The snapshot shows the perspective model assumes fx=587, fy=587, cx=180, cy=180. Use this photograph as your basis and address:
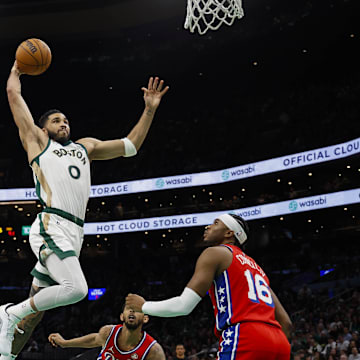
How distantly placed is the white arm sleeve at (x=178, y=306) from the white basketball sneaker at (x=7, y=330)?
4.31 ft

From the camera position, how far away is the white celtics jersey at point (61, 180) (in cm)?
502

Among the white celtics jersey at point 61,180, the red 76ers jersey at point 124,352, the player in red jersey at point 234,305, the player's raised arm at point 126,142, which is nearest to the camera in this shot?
the player in red jersey at point 234,305

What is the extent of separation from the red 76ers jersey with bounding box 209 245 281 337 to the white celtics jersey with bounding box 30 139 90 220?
4.87 ft

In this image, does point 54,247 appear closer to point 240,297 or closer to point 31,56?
point 240,297

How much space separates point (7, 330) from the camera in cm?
484

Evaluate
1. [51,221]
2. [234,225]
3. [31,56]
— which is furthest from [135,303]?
[31,56]

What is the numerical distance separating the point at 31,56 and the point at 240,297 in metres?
2.84

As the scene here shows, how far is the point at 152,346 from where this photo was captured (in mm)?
7031

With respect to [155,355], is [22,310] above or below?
below

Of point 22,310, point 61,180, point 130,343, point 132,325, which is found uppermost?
point 61,180

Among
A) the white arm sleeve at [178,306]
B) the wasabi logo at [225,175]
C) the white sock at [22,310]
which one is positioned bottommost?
the white arm sleeve at [178,306]

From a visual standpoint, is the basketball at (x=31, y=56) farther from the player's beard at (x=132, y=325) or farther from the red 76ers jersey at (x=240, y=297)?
the player's beard at (x=132, y=325)

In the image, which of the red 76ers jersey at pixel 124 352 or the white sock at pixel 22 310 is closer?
the white sock at pixel 22 310

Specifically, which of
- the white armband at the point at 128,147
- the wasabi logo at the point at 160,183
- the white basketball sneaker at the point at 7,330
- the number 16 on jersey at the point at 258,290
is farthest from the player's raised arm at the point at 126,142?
the wasabi logo at the point at 160,183
